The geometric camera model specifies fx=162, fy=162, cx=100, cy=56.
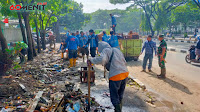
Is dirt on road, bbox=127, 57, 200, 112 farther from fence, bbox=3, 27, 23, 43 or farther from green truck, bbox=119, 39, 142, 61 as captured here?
fence, bbox=3, 27, 23, 43

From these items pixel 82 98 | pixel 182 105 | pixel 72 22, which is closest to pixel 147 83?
pixel 182 105

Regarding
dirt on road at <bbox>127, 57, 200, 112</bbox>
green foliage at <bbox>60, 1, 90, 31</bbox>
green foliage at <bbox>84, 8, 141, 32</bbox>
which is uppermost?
green foliage at <bbox>84, 8, 141, 32</bbox>

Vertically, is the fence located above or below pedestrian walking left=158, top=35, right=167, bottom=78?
above

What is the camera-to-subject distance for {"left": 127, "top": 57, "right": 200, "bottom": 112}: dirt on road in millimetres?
4464

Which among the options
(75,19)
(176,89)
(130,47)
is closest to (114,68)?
(176,89)

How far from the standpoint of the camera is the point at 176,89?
5.56 meters

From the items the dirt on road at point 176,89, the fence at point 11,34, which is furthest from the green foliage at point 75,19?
the dirt on road at point 176,89

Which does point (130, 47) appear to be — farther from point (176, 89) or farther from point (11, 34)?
point (11, 34)

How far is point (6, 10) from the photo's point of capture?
29.8 ft

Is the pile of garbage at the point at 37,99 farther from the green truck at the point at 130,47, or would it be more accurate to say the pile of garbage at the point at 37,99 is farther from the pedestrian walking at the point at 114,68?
the green truck at the point at 130,47

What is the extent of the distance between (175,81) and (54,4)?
11.2 m

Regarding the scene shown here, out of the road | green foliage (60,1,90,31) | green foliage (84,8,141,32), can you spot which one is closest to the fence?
the road

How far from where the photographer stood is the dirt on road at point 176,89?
4.46 m

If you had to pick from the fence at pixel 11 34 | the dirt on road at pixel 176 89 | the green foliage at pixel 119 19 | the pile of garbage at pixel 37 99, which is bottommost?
the dirt on road at pixel 176 89
